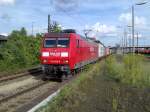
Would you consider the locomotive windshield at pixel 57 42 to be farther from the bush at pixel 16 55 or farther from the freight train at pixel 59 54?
the bush at pixel 16 55

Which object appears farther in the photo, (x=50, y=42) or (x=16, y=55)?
(x=16, y=55)

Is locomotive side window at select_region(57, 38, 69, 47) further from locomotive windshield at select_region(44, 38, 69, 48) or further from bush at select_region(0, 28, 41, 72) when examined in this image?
bush at select_region(0, 28, 41, 72)

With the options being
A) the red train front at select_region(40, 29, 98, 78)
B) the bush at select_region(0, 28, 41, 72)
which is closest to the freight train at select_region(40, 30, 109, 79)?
the red train front at select_region(40, 29, 98, 78)

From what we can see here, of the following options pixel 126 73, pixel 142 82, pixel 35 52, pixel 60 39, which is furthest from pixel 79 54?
pixel 35 52

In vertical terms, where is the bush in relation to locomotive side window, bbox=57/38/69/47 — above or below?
below

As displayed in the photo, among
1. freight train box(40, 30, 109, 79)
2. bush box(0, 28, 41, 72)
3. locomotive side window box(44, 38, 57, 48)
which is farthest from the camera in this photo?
bush box(0, 28, 41, 72)

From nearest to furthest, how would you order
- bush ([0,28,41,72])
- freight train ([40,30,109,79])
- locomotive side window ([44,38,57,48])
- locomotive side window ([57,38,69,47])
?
freight train ([40,30,109,79])
locomotive side window ([57,38,69,47])
locomotive side window ([44,38,57,48])
bush ([0,28,41,72])

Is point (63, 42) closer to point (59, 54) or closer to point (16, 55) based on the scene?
point (59, 54)

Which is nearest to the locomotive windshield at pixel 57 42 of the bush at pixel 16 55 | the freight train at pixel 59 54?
the freight train at pixel 59 54

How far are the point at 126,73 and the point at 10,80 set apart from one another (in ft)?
25.0

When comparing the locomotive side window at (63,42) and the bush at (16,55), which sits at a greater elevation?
the locomotive side window at (63,42)

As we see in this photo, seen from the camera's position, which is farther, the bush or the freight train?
the bush

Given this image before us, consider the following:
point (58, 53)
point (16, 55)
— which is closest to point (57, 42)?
point (58, 53)

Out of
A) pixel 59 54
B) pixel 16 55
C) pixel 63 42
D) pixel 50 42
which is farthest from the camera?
pixel 16 55
